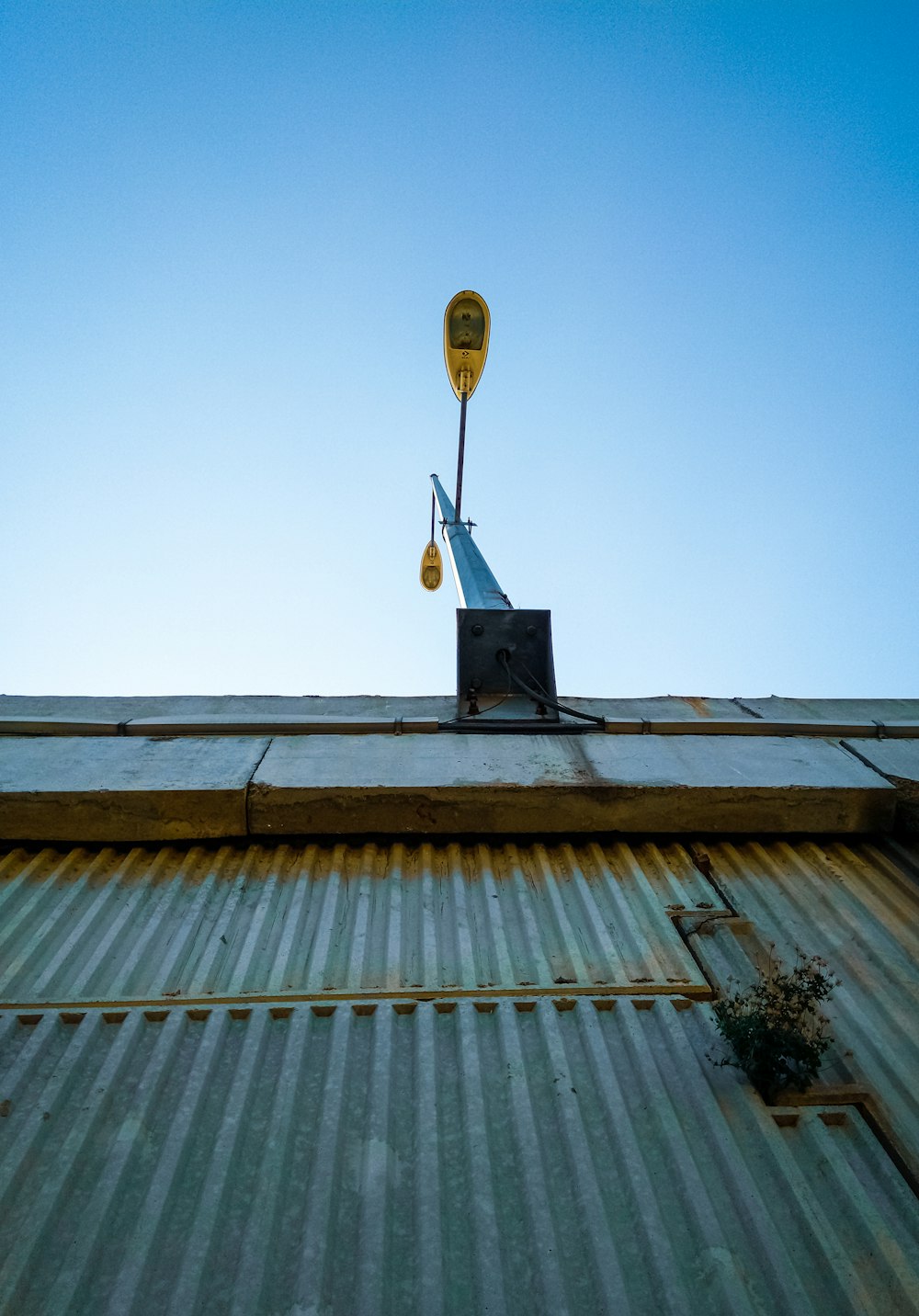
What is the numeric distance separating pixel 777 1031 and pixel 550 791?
140 cm

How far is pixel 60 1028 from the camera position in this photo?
2566 millimetres

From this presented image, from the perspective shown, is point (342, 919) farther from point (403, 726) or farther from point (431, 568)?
point (431, 568)

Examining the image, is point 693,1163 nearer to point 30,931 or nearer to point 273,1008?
point 273,1008

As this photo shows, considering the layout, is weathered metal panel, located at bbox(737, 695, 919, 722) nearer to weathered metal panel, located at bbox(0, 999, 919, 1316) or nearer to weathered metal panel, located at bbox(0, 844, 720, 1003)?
weathered metal panel, located at bbox(0, 844, 720, 1003)

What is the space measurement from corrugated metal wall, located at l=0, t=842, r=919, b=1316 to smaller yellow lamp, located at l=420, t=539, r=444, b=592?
384 inches

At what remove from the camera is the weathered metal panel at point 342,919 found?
279cm

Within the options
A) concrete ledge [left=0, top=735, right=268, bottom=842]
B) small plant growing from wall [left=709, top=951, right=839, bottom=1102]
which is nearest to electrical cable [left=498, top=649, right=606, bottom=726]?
concrete ledge [left=0, top=735, right=268, bottom=842]

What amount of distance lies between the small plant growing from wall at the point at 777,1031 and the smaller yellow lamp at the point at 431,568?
10596mm

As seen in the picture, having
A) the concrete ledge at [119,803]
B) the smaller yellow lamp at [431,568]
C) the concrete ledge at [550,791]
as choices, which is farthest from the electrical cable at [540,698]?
the smaller yellow lamp at [431,568]

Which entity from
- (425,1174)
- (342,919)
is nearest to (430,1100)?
→ (425,1174)

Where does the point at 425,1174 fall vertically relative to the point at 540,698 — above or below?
below

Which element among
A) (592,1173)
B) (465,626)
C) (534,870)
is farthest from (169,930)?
(465,626)

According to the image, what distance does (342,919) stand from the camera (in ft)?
10.2

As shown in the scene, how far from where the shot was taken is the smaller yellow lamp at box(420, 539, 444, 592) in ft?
42.2
